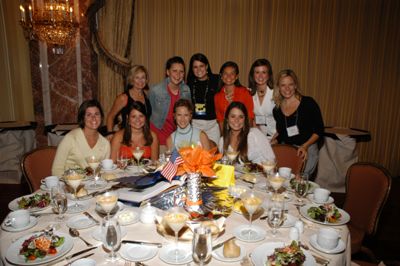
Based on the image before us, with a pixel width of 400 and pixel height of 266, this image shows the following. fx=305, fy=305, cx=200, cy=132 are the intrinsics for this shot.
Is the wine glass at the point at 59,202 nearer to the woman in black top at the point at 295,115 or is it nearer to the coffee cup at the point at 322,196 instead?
the coffee cup at the point at 322,196

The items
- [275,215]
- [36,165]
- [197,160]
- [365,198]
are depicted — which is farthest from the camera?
[36,165]

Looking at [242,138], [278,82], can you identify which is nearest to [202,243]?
[242,138]

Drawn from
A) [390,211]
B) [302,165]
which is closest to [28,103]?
[302,165]

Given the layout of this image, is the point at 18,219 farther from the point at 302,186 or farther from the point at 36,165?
the point at 302,186

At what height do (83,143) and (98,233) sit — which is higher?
(83,143)

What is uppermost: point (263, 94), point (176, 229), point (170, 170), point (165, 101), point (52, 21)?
point (52, 21)

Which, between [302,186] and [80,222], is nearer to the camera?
[80,222]

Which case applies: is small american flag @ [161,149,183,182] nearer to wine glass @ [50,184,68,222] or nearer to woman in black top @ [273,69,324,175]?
wine glass @ [50,184,68,222]

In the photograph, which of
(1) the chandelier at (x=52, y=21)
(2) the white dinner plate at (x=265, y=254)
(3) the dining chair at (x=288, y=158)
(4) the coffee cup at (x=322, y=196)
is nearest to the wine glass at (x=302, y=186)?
(4) the coffee cup at (x=322, y=196)

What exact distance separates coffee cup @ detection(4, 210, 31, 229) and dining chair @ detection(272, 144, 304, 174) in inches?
102

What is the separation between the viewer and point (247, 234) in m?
1.83

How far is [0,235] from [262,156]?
2555 mm

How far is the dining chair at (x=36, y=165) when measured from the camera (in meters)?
2.95

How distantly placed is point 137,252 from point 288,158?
2.38 m
